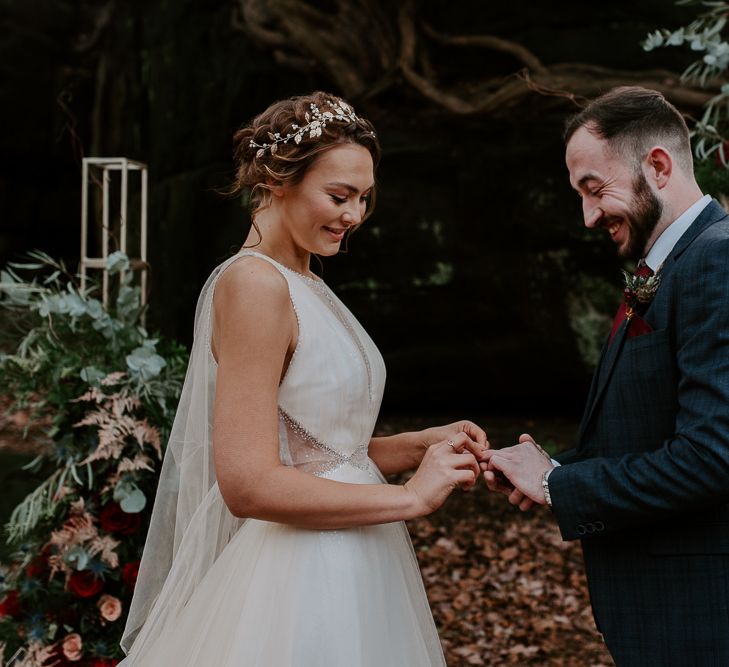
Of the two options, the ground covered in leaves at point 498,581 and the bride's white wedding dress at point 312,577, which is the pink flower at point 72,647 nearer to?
the bride's white wedding dress at point 312,577

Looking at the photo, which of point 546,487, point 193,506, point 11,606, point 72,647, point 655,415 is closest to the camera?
point 655,415

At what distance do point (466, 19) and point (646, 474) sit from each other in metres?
7.64

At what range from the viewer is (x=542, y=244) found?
808cm

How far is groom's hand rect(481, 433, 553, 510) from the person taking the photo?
2189 mm

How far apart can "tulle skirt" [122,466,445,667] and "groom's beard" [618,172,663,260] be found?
924 millimetres

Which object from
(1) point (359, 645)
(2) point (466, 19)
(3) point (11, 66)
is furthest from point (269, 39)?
(1) point (359, 645)

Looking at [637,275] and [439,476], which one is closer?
[637,275]

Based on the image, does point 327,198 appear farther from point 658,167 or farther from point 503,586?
point 503,586

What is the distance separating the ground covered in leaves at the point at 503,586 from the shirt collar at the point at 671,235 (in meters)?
3.61

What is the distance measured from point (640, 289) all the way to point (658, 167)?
0.96 feet

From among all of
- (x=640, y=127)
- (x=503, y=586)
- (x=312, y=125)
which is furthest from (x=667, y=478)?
(x=503, y=586)

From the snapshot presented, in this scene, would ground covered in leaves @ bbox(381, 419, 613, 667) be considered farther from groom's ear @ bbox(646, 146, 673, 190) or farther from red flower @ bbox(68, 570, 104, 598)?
groom's ear @ bbox(646, 146, 673, 190)

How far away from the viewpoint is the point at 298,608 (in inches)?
82.6

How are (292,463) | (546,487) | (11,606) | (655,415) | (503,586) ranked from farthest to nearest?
1. (503,586)
2. (11,606)
3. (292,463)
4. (546,487)
5. (655,415)
